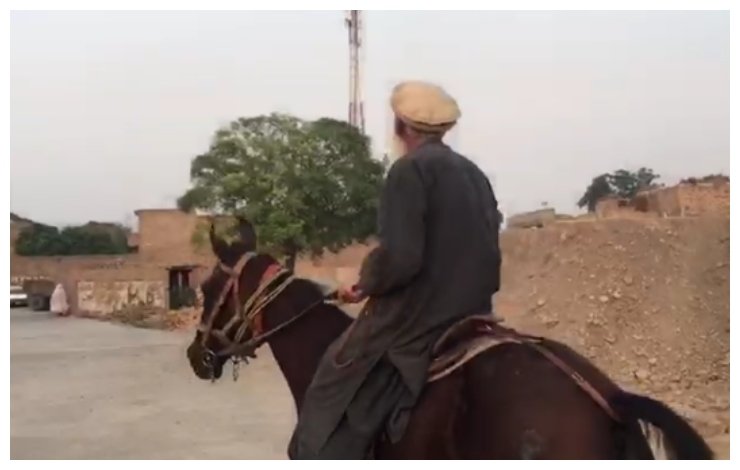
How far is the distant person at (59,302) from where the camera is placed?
479cm

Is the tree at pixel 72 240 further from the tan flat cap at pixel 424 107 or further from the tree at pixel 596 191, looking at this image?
the tree at pixel 596 191

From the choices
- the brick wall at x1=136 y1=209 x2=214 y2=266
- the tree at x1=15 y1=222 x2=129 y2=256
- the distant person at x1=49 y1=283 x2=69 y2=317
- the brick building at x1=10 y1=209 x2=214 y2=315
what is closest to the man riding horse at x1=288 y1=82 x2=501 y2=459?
the brick building at x1=10 y1=209 x2=214 y2=315

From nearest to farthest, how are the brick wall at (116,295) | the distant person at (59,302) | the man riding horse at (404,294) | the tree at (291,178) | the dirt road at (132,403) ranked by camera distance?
1. the man riding horse at (404,294)
2. the tree at (291,178)
3. the dirt road at (132,403)
4. the brick wall at (116,295)
5. the distant person at (59,302)

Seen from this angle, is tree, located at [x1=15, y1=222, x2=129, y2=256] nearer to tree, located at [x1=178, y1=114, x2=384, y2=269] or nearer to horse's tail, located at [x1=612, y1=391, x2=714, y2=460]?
tree, located at [x1=178, y1=114, x2=384, y2=269]

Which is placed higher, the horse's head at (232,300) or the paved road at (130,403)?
the horse's head at (232,300)

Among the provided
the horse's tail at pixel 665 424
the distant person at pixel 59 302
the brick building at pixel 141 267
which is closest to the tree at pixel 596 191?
the brick building at pixel 141 267

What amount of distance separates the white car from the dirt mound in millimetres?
2023

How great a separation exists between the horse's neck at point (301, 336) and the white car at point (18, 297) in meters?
1.62

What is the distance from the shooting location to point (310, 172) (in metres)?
4.25

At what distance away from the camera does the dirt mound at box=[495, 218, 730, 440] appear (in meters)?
5.04

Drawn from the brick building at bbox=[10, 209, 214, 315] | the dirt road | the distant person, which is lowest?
the dirt road

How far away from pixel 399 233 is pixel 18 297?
87.5 inches

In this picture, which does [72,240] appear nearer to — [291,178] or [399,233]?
[291,178]

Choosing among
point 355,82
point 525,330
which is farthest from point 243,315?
point 525,330
